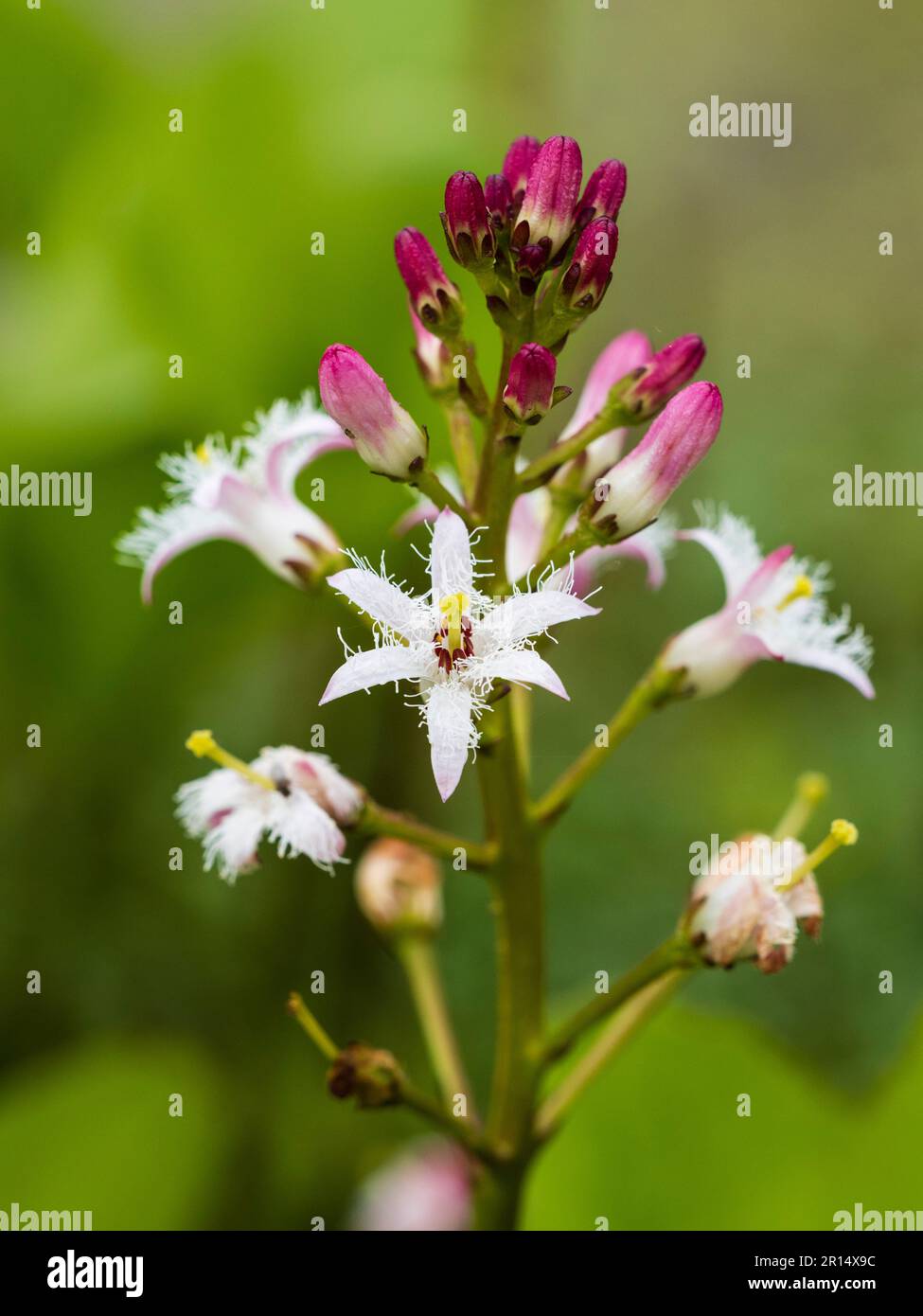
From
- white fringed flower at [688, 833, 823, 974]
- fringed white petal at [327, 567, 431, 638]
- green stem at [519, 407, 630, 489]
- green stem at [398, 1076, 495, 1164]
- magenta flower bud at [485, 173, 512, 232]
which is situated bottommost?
green stem at [398, 1076, 495, 1164]

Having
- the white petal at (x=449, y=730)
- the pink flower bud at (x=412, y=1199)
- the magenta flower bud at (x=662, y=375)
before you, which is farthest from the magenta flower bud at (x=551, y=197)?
Answer: the pink flower bud at (x=412, y=1199)

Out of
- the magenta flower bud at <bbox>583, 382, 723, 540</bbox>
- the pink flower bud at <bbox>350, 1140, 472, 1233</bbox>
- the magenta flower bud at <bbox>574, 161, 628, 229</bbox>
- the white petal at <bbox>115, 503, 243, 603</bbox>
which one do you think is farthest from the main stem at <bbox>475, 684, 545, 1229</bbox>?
the pink flower bud at <bbox>350, 1140, 472, 1233</bbox>

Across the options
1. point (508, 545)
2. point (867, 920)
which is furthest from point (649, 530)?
point (867, 920)

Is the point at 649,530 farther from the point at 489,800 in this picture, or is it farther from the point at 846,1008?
the point at 846,1008

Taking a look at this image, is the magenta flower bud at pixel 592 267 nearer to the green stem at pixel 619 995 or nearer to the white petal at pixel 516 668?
the white petal at pixel 516 668

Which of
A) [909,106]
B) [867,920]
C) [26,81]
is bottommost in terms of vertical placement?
[867,920]

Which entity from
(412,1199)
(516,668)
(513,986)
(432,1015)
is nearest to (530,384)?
(516,668)

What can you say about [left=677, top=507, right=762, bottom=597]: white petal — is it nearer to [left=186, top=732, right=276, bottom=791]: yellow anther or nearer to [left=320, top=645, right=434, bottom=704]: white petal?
[left=320, top=645, right=434, bottom=704]: white petal
